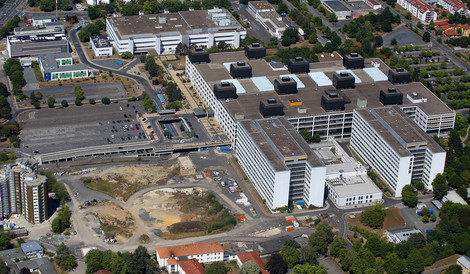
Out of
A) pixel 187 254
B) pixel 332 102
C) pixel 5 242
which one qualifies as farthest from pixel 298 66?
pixel 5 242

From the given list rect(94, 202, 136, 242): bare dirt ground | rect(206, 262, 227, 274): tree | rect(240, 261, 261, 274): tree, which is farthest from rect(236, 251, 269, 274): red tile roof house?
rect(94, 202, 136, 242): bare dirt ground

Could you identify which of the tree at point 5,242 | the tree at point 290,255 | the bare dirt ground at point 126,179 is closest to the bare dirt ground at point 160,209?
the bare dirt ground at point 126,179

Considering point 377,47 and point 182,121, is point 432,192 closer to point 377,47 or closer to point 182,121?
point 182,121

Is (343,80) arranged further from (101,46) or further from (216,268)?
(101,46)

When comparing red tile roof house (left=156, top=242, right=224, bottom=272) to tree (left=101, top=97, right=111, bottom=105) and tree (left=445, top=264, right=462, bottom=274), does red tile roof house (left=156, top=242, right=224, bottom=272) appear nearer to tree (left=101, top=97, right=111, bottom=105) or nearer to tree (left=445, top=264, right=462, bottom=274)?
tree (left=445, top=264, right=462, bottom=274)

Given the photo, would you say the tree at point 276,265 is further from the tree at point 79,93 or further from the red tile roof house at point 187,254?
the tree at point 79,93

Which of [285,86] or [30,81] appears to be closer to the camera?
[285,86]

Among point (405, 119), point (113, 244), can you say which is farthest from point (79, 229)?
point (405, 119)
